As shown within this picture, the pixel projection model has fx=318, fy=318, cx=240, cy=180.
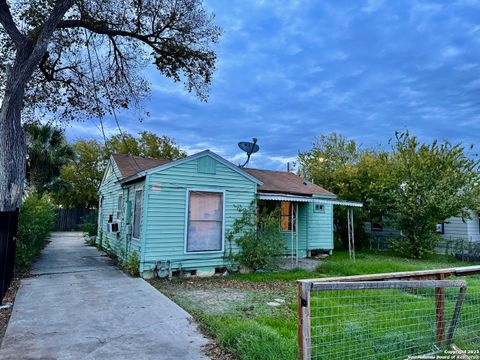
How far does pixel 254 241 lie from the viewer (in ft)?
31.1

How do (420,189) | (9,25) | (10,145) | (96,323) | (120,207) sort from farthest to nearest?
(420,189) → (120,207) → (9,25) → (10,145) → (96,323)

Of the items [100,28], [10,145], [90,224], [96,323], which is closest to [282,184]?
[100,28]

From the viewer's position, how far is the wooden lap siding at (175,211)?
327 inches

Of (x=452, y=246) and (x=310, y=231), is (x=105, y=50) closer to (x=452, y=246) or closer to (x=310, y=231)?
(x=310, y=231)

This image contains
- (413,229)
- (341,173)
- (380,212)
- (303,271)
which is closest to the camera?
(303,271)

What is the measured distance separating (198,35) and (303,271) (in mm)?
8258

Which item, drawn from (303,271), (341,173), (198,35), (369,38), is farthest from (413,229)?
(198,35)

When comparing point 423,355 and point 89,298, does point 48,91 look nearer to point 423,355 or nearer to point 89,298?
point 89,298

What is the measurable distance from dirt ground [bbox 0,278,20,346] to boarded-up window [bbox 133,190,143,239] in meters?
2.94

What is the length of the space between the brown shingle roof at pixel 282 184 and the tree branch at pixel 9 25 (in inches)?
333

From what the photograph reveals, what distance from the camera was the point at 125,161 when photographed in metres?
12.5

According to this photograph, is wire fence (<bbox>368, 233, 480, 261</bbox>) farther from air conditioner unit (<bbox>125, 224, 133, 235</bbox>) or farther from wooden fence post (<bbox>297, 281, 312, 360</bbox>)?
wooden fence post (<bbox>297, 281, 312, 360</bbox>)

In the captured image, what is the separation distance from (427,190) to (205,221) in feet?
34.5

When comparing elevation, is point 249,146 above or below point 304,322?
above
